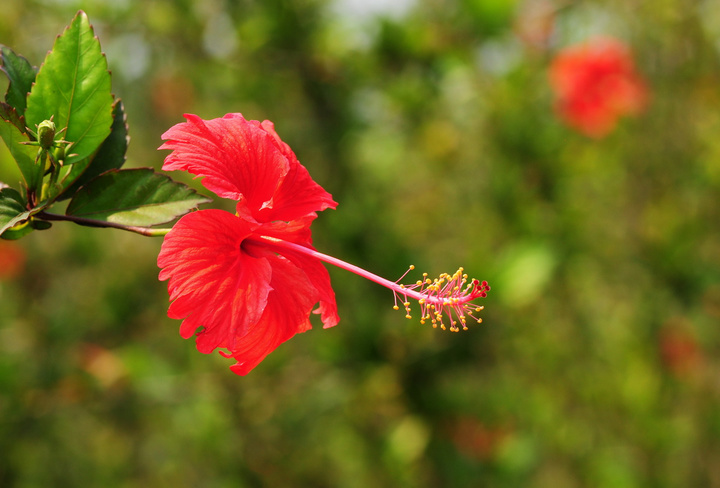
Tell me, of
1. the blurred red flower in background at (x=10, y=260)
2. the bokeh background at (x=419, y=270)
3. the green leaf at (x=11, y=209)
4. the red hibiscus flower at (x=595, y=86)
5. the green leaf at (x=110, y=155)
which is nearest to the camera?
the green leaf at (x=11, y=209)

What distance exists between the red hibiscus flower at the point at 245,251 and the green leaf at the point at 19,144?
0.46 feet

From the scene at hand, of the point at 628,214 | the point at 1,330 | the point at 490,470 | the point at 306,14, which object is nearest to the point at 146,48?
the point at 306,14

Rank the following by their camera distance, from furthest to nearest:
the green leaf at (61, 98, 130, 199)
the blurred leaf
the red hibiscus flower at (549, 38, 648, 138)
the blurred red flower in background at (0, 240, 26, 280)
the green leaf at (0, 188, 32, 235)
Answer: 1. the red hibiscus flower at (549, 38, 648, 138)
2. the blurred red flower in background at (0, 240, 26, 280)
3. the blurred leaf
4. the green leaf at (61, 98, 130, 199)
5. the green leaf at (0, 188, 32, 235)

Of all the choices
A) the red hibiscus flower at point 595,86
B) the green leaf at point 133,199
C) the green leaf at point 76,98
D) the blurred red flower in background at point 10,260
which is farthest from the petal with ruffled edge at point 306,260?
the red hibiscus flower at point 595,86

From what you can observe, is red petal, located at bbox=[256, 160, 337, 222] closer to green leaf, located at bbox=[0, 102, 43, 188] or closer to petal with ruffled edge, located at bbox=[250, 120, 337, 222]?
petal with ruffled edge, located at bbox=[250, 120, 337, 222]

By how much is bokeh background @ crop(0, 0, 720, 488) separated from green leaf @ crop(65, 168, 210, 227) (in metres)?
1.70

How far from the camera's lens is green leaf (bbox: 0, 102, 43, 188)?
65 centimetres

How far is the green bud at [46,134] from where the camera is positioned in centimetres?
64

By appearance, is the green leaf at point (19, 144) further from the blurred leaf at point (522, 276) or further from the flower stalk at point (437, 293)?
the blurred leaf at point (522, 276)

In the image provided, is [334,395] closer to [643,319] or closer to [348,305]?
[348,305]

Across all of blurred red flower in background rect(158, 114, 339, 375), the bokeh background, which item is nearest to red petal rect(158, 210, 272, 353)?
blurred red flower in background rect(158, 114, 339, 375)

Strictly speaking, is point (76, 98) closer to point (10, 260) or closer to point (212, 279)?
point (212, 279)

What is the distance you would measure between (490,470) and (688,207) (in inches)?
70.1

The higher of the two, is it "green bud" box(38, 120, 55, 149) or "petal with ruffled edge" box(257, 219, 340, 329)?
"green bud" box(38, 120, 55, 149)
